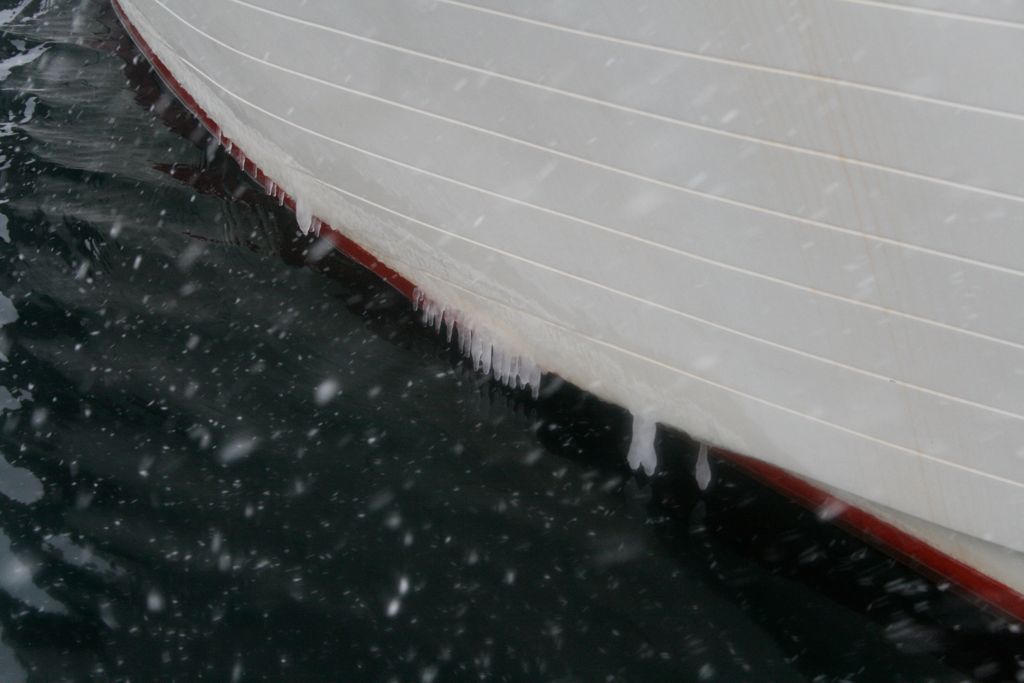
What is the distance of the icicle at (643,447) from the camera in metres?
2.82

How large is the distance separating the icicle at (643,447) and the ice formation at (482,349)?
1.14 feet

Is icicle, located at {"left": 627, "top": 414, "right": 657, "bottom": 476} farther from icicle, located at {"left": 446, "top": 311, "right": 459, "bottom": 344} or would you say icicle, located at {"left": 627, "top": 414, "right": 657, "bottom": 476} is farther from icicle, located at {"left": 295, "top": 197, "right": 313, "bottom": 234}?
icicle, located at {"left": 295, "top": 197, "right": 313, "bottom": 234}

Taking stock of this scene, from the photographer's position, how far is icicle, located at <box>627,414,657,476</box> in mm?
2820

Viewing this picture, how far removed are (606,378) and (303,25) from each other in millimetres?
1173

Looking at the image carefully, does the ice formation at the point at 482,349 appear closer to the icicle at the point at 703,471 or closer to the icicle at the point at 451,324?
the icicle at the point at 451,324

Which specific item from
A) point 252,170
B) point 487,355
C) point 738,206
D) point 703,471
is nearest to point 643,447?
point 703,471

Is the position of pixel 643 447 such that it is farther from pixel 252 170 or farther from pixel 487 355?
pixel 252 170

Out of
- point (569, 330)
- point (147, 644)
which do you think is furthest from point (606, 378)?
point (147, 644)

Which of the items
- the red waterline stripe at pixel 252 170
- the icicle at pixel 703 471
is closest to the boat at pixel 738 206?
the icicle at pixel 703 471

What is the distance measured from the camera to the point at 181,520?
2.78 metres

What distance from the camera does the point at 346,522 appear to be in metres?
2.77

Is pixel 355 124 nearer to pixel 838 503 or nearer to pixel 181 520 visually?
pixel 181 520

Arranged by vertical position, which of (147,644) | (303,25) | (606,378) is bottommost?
(147,644)

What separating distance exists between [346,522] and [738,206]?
4.57 feet
